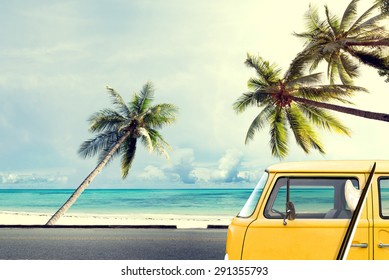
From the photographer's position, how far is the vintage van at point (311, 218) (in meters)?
5.39

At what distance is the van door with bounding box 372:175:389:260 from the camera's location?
537 centimetres

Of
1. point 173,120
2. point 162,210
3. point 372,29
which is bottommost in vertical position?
point 162,210

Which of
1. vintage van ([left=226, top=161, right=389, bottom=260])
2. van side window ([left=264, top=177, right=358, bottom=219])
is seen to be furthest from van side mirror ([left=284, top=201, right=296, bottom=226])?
van side window ([left=264, top=177, right=358, bottom=219])

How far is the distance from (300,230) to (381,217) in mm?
788

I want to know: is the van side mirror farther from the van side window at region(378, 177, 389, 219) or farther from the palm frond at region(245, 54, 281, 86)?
the palm frond at region(245, 54, 281, 86)

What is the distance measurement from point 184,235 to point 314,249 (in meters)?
12.2

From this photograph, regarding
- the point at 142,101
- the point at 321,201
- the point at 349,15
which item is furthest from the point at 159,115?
the point at 321,201

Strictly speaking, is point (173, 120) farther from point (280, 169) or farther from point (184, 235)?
point (280, 169)

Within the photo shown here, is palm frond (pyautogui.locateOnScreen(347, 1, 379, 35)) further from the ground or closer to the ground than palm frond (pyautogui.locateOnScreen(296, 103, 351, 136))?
further from the ground

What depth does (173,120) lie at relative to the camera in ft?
96.2

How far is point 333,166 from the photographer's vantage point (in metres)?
5.80

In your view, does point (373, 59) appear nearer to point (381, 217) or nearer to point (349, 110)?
point (349, 110)
